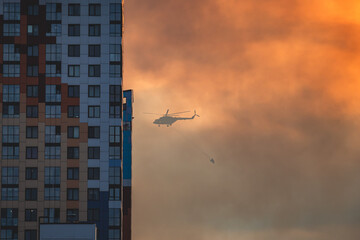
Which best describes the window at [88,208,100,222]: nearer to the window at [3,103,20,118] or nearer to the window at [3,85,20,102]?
the window at [3,103,20,118]

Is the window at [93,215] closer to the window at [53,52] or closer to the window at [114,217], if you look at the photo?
the window at [114,217]

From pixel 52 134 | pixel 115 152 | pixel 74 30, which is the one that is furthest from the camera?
pixel 74 30

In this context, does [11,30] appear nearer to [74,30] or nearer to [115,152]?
[74,30]

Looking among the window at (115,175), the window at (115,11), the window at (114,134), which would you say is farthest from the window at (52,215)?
the window at (115,11)

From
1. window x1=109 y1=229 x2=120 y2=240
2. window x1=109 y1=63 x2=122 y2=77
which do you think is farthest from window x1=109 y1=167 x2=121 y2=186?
window x1=109 y1=63 x2=122 y2=77

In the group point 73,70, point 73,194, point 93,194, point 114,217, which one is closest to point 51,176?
point 73,194

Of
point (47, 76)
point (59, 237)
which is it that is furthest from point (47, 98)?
point (59, 237)

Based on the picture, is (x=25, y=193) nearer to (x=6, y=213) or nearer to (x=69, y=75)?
(x=6, y=213)
